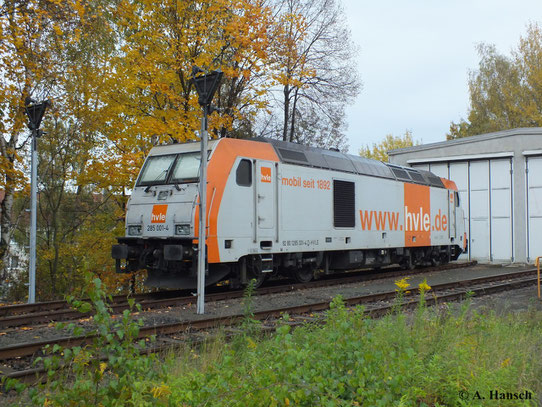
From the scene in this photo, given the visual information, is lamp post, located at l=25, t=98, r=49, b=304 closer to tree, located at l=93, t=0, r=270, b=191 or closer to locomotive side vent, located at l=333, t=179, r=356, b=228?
tree, located at l=93, t=0, r=270, b=191

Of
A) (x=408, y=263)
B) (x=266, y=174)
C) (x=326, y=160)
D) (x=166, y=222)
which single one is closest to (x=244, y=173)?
(x=266, y=174)

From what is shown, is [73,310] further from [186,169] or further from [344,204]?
[344,204]

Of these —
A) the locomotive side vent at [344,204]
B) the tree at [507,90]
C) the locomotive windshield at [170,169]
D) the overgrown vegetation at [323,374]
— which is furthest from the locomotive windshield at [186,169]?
the tree at [507,90]

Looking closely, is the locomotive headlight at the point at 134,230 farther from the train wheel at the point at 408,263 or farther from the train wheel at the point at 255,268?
the train wheel at the point at 408,263

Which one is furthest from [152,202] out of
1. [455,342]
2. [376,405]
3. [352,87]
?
[352,87]

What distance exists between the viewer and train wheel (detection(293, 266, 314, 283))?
13430 millimetres

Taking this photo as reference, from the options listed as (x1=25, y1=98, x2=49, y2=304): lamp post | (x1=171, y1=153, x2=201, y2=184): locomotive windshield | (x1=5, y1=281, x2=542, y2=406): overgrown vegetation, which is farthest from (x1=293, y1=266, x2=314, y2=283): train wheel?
(x1=5, y1=281, x2=542, y2=406): overgrown vegetation

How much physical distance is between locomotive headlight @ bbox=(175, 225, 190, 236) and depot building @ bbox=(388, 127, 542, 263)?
589 inches

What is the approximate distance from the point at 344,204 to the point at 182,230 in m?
5.21

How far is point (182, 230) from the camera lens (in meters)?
10.4

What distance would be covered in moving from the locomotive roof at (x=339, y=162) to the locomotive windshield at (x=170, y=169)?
1.89m

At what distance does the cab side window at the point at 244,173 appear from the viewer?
11.0 metres

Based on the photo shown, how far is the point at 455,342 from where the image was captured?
→ 17.4 ft

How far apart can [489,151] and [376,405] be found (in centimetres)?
2107
